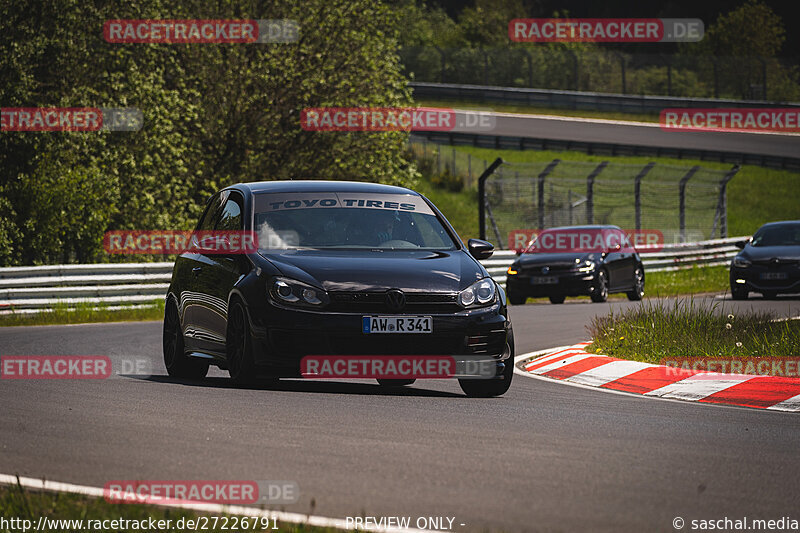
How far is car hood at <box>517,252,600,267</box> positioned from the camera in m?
24.4

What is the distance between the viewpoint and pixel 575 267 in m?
24.3

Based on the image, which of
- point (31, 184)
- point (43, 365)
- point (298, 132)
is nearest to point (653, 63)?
point (298, 132)

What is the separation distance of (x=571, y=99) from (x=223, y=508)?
57884mm

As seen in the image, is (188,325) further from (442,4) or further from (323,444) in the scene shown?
(442,4)

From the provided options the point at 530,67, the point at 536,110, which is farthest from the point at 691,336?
the point at 530,67

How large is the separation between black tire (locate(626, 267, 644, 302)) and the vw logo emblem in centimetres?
1724

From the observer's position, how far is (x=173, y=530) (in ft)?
16.6

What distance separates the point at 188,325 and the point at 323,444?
3.97 m

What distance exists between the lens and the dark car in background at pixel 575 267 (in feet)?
79.9

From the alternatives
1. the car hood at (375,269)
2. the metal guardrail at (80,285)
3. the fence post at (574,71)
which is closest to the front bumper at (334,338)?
the car hood at (375,269)

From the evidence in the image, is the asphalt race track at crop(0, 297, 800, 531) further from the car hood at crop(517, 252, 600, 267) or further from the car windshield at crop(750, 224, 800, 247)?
the car windshield at crop(750, 224, 800, 247)

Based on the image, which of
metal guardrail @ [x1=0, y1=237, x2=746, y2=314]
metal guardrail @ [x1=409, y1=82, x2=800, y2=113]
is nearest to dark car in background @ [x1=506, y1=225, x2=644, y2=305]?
metal guardrail @ [x1=0, y1=237, x2=746, y2=314]

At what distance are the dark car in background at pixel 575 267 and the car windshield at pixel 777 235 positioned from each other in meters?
2.39

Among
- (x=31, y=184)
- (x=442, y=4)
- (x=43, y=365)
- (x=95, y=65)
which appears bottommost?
(x=43, y=365)
